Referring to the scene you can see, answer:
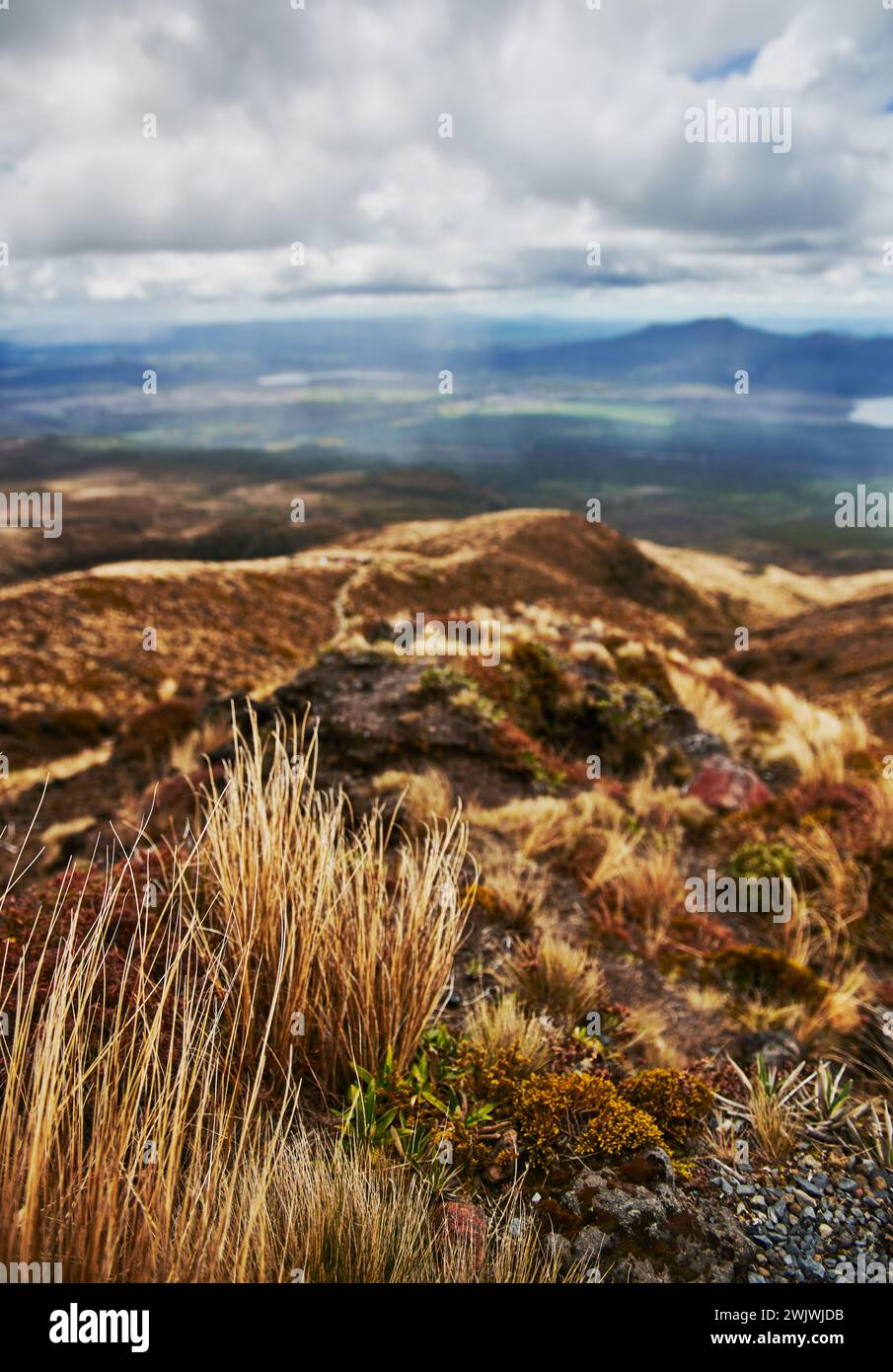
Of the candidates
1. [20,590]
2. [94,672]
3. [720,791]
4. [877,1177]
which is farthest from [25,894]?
[20,590]

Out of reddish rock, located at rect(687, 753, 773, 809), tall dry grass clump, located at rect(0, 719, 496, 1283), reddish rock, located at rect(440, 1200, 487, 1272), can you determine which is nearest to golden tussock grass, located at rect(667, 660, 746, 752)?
reddish rock, located at rect(687, 753, 773, 809)

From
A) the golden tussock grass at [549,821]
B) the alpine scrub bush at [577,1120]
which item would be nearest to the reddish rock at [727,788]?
the golden tussock grass at [549,821]

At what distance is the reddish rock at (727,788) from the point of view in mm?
8602

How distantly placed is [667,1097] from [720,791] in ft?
19.3

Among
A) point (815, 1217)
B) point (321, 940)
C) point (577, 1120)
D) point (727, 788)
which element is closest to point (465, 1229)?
point (577, 1120)

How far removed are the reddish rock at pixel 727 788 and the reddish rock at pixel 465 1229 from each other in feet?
21.5

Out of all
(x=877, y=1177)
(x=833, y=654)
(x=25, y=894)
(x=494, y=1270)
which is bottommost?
(x=877, y=1177)

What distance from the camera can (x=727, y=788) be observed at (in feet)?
28.8

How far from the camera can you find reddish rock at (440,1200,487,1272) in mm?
2277

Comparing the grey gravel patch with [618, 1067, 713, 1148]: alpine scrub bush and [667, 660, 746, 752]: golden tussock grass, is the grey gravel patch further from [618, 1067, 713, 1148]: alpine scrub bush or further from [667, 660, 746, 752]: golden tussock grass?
[667, 660, 746, 752]: golden tussock grass

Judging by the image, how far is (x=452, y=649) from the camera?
10.4 meters

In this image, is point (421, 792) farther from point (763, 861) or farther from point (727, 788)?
point (727, 788)
